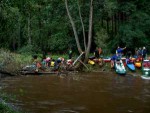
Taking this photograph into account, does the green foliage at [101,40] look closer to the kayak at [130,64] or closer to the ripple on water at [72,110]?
the kayak at [130,64]

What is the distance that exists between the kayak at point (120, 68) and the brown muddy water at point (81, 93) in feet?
1.56

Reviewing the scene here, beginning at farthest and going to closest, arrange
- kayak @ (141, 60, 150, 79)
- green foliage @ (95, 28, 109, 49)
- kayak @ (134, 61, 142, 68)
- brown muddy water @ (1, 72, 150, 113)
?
green foliage @ (95, 28, 109, 49) → kayak @ (134, 61, 142, 68) → kayak @ (141, 60, 150, 79) → brown muddy water @ (1, 72, 150, 113)

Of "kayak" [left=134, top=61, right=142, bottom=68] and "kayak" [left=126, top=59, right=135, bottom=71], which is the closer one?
"kayak" [left=126, top=59, right=135, bottom=71]

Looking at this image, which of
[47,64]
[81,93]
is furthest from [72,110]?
[47,64]

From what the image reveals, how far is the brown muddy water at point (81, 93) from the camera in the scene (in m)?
15.8

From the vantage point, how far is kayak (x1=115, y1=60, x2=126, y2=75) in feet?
87.8

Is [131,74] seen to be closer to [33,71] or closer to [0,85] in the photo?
[33,71]

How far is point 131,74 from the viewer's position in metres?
27.1

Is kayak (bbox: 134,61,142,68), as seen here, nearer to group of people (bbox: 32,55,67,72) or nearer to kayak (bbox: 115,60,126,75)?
kayak (bbox: 115,60,126,75)

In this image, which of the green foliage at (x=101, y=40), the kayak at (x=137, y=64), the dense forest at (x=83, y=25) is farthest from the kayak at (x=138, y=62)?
the green foliage at (x=101, y=40)

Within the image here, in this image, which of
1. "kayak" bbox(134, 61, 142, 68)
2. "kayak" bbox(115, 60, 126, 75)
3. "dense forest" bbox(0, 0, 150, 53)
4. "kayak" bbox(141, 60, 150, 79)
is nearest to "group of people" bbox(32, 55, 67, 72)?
"kayak" bbox(115, 60, 126, 75)

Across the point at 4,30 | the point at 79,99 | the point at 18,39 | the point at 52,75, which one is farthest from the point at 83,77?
the point at 18,39

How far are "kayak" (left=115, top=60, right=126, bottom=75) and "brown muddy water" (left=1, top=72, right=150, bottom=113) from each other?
1.56 ft

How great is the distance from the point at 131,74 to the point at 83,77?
13.6 ft
